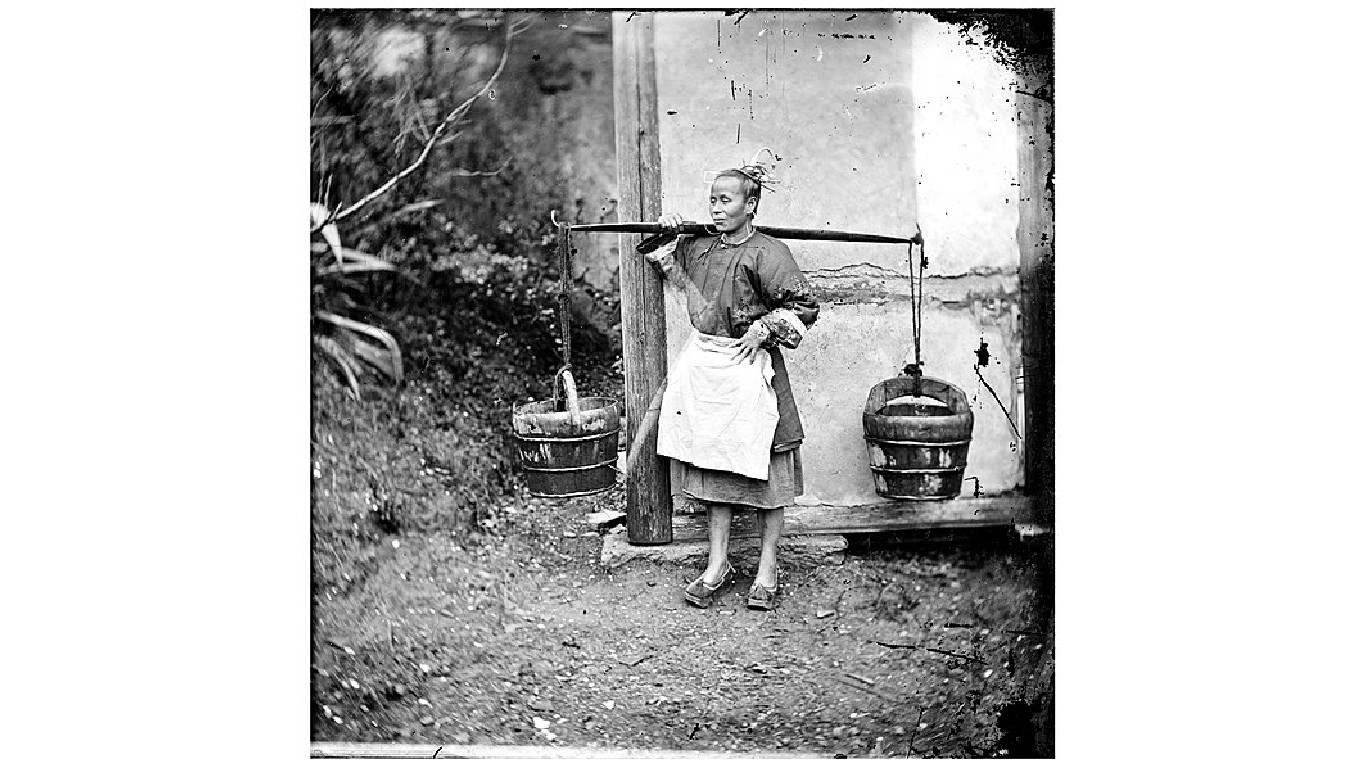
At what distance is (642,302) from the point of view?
4.59 m

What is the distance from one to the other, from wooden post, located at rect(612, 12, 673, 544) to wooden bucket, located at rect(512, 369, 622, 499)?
8 centimetres

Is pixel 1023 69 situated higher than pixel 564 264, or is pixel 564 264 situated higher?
pixel 1023 69

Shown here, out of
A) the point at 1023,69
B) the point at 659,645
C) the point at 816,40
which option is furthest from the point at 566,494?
the point at 1023,69

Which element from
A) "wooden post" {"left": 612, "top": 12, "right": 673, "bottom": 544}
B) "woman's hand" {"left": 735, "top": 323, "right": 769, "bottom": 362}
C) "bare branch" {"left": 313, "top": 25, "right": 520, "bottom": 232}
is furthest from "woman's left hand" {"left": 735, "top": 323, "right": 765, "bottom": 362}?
"bare branch" {"left": 313, "top": 25, "right": 520, "bottom": 232}

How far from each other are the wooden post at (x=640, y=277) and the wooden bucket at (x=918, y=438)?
711 millimetres

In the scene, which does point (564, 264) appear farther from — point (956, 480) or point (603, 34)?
point (956, 480)

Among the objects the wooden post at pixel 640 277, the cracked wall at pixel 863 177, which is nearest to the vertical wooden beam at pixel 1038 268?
the cracked wall at pixel 863 177

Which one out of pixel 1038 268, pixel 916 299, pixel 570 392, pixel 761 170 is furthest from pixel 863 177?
pixel 570 392

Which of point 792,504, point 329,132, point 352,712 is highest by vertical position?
point 329,132

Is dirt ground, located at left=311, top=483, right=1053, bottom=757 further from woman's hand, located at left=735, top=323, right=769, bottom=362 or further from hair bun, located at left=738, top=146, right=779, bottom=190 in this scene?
hair bun, located at left=738, top=146, right=779, bottom=190

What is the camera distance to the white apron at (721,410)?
4508 millimetres

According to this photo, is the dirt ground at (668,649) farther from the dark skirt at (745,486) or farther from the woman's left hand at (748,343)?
the woman's left hand at (748,343)

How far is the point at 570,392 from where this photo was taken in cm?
454

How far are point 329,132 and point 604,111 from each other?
92 centimetres
